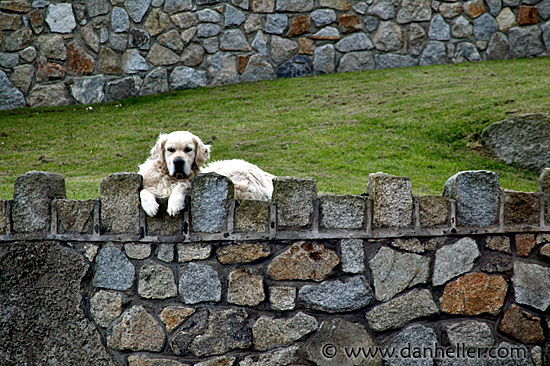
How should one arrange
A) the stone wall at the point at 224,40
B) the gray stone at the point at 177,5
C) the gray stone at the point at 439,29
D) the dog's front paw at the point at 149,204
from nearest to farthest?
the dog's front paw at the point at 149,204 < the stone wall at the point at 224,40 < the gray stone at the point at 177,5 < the gray stone at the point at 439,29

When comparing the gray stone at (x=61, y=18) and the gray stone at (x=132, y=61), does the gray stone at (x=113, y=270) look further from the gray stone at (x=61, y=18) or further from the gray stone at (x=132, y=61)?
the gray stone at (x=61, y=18)

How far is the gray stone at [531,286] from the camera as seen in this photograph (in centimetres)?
460

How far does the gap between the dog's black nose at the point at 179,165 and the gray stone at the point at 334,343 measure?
5.79 ft

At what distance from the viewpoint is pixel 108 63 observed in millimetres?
12844

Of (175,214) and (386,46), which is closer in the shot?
(175,214)

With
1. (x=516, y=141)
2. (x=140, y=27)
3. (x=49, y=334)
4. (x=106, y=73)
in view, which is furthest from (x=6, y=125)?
(x=516, y=141)

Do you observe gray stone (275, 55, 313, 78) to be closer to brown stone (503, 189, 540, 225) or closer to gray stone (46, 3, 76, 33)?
gray stone (46, 3, 76, 33)

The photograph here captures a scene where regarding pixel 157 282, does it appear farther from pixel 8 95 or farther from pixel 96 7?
pixel 96 7

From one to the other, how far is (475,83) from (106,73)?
8139 mm

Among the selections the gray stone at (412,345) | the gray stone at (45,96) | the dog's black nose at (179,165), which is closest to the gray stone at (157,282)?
the dog's black nose at (179,165)

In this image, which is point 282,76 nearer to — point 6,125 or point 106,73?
point 106,73

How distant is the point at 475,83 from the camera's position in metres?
11.5

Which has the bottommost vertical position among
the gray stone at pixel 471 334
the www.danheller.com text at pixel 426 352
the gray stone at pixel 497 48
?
the www.danheller.com text at pixel 426 352

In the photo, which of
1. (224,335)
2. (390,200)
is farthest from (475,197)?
(224,335)
